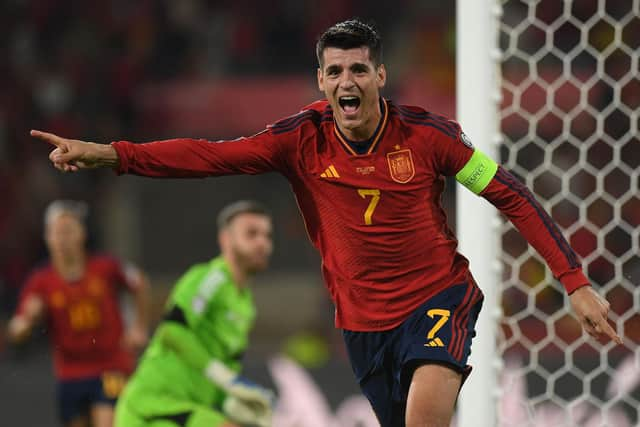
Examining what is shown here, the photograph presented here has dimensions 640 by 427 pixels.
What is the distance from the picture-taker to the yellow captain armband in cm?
328

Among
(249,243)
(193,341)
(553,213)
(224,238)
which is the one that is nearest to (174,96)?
(553,213)

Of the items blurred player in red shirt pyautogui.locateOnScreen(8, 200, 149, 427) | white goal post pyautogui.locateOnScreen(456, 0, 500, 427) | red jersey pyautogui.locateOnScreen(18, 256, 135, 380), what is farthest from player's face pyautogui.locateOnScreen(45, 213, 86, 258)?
white goal post pyautogui.locateOnScreen(456, 0, 500, 427)

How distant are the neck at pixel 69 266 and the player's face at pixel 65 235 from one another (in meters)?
0.04

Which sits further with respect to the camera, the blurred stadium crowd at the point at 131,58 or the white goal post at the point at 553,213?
the blurred stadium crowd at the point at 131,58

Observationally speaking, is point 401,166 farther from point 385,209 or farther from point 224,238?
point 224,238

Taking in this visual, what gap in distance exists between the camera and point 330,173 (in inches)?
132

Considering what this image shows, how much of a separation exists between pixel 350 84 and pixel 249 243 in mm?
2025

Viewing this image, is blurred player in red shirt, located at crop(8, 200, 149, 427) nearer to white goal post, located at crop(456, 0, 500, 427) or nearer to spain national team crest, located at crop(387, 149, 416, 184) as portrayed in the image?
white goal post, located at crop(456, 0, 500, 427)

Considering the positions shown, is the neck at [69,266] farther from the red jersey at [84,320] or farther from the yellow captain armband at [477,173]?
the yellow captain armband at [477,173]

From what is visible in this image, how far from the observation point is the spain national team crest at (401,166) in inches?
130

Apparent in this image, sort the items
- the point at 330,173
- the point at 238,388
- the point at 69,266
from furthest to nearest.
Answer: the point at 69,266 < the point at 238,388 < the point at 330,173

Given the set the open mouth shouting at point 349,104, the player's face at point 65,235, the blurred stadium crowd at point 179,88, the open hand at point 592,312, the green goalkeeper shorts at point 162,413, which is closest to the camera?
the open hand at point 592,312

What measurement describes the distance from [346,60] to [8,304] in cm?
734

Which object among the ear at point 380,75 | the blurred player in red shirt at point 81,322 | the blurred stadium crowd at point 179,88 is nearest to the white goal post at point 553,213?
the blurred stadium crowd at point 179,88
